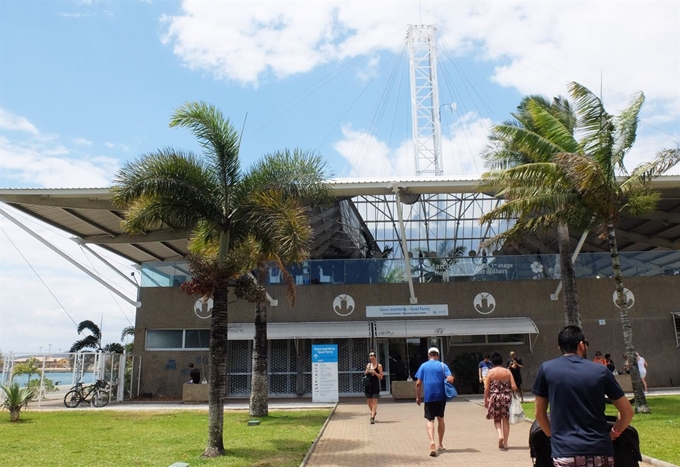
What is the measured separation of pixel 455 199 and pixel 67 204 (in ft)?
70.5

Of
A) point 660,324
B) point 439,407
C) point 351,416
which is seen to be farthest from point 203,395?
point 660,324

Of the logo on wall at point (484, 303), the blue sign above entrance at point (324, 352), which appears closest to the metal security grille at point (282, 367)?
the blue sign above entrance at point (324, 352)

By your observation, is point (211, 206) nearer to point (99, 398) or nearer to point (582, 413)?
point (582, 413)

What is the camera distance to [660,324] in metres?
22.2

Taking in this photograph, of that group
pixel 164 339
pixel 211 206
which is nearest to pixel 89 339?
pixel 164 339

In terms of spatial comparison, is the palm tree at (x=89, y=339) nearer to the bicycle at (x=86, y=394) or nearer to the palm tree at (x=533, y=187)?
the bicycle at (x=86, y=394)

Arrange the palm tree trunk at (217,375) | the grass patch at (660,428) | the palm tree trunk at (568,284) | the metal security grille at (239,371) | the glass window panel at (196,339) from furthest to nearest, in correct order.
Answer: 1. the glass window panel at (196,339)
2. the metal security grille at (239,371)
3. the palm tree trunk at (568,284)
4. the palm tree trunk at (217,375)
5. the grass patch at (660,428)

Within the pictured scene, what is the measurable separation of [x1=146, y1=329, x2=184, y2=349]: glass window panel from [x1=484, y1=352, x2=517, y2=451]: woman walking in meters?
16.4

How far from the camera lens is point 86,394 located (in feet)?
68.9

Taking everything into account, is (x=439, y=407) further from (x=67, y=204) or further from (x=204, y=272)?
(x=67, y=204)

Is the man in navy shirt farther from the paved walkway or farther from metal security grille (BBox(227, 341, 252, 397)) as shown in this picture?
metal security grille (BBox(227, 341, 252, 397))

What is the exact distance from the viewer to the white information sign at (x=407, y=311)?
2255cm

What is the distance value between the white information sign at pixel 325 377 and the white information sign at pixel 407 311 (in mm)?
3946

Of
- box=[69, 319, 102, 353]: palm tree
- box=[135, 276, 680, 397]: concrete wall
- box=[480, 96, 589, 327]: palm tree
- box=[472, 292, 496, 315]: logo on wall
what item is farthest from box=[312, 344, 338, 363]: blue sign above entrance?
box=[69, 319, 102, 353]: palm tree
